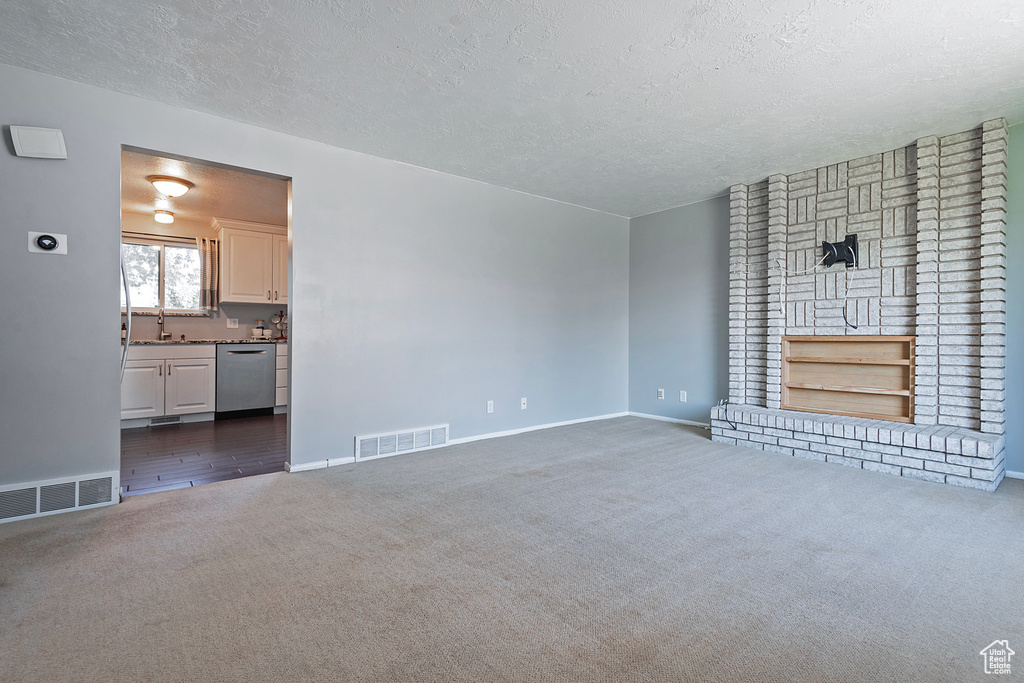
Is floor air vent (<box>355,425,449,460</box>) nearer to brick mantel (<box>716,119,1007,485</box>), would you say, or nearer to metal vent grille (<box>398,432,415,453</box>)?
metal vent grille (<box>398,432,415,453</box>)

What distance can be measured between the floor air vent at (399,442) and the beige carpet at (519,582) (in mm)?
563

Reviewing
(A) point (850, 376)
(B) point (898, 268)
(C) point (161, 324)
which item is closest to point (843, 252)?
(B) point (898, 268)

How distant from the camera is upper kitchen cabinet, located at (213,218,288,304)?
241 inches

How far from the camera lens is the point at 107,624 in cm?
171

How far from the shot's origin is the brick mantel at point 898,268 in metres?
3.47

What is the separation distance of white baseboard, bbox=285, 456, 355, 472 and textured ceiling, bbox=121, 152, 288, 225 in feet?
7.20

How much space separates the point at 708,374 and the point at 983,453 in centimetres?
233

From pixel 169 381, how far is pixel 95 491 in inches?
113

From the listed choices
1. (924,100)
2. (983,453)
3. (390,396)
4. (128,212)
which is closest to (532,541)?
(390,396)

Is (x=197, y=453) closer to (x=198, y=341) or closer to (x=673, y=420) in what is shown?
(x=198, y=341)

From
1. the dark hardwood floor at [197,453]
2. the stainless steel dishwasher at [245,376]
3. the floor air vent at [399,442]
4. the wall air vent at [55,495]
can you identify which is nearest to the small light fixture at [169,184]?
the stainless steel dishwasher at [245,376]

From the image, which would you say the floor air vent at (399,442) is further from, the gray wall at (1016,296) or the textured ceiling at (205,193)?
the gray wall at (1016,296)

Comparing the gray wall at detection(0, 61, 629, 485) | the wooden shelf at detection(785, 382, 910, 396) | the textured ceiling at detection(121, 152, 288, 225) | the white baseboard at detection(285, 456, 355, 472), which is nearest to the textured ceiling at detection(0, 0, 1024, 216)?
the gray wall at detection(0, 61, 629, 485)

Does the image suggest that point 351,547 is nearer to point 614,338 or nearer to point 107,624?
point 107,624
